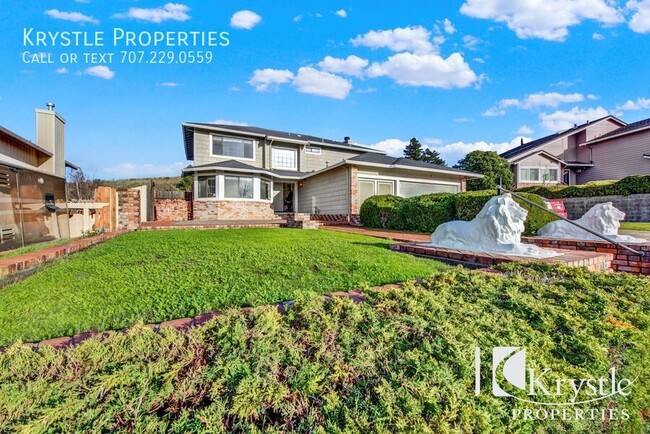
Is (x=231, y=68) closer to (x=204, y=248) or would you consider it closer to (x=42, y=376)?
(x=204, y=248)

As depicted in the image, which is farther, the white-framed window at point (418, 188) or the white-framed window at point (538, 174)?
the white-framed window at point (538, 174)

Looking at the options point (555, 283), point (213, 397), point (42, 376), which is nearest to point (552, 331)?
point (555, 283)

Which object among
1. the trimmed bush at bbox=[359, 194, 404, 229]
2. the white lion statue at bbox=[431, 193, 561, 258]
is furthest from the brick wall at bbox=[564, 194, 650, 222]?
the white lion statue at bbox=[431, 193, 561, 258]

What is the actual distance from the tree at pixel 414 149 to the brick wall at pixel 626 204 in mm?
20370

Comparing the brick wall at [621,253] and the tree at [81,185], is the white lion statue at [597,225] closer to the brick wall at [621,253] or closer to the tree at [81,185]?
the brick wall at [621,253]

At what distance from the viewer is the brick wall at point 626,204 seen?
1217 cm

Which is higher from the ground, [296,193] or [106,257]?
[296,193]

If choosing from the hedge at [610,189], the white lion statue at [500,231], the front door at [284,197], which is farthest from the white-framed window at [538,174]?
the white lion statue at [500,231]

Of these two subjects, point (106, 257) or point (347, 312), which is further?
point (106, 257)

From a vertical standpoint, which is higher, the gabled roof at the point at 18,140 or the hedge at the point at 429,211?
the gabled roof at the point at 18,140

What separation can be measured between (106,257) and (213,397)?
411cm

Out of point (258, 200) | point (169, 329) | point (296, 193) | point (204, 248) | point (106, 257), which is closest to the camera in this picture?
point (169, 329)

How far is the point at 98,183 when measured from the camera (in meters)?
22.9

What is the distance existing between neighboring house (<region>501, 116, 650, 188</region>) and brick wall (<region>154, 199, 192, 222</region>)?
23.4 m
